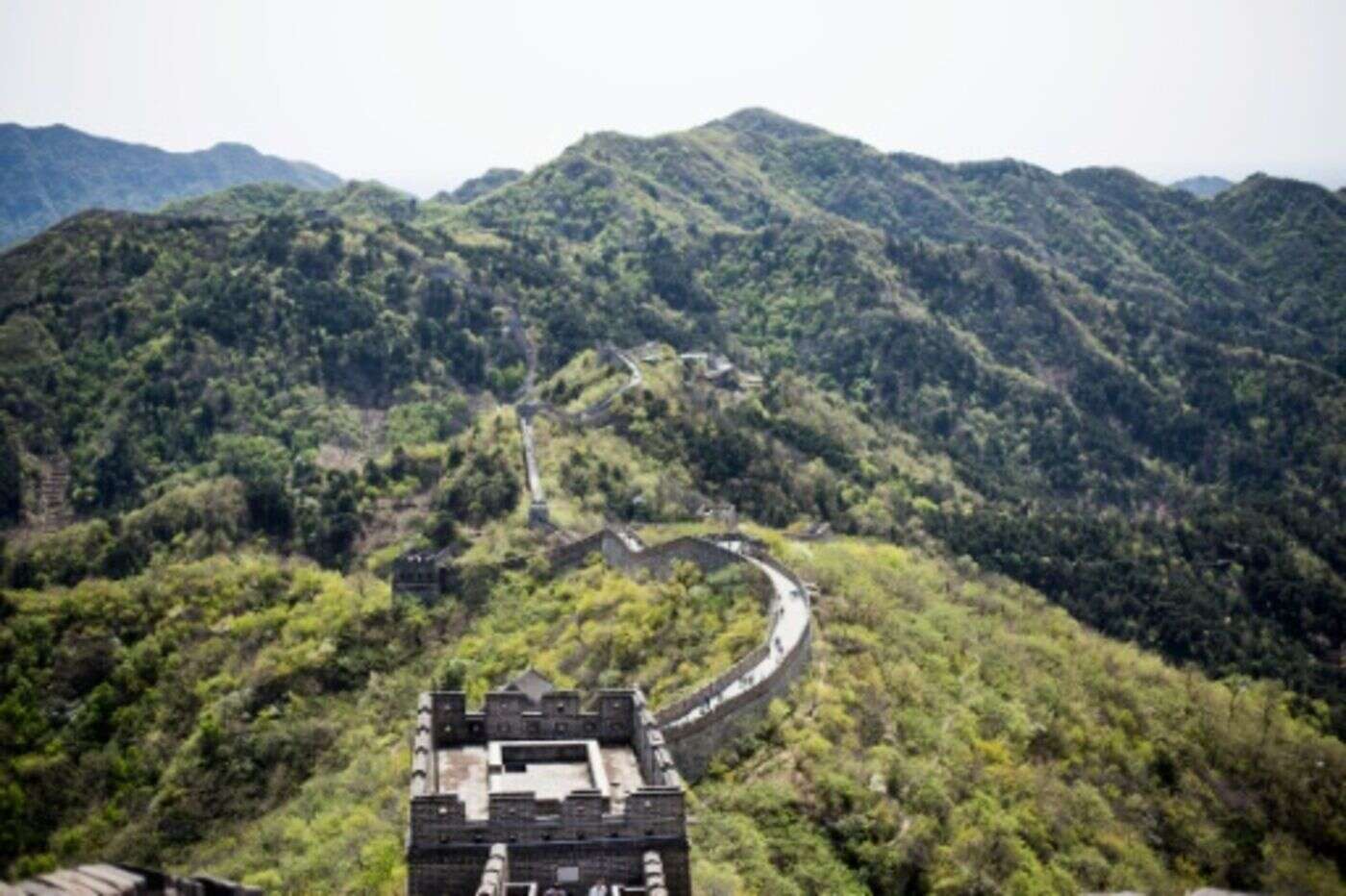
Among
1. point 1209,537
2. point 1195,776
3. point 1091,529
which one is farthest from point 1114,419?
point 1195,776

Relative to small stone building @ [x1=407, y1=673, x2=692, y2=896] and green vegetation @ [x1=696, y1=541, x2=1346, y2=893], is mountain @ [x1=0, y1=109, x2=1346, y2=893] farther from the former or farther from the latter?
small stone building @ [x1=407, y1=673, x2=692, y2=896]

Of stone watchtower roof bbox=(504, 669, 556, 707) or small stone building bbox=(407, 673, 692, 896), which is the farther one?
stone watchtower roof bbox=(504, 669, 556, 707)

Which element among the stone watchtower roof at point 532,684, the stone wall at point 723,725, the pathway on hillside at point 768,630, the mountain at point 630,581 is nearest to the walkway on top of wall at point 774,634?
the pathway on hillside at point 768,630

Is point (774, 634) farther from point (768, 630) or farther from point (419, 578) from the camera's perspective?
point (419, 578)

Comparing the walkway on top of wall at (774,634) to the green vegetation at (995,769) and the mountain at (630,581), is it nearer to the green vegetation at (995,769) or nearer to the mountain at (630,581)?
the green vegetation at (995,769)

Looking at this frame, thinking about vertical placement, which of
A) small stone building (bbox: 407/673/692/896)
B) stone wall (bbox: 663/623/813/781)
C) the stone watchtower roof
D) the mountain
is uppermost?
small stone building (bbox: 407/673/692/896)

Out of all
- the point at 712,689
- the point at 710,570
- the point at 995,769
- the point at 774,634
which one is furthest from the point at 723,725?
the point at 710,570

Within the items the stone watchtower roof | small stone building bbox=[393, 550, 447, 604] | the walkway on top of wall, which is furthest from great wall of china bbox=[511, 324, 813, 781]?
small stone building bbox=[393, 550, 447, 604]

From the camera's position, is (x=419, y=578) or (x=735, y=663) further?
(x=419, y=578)
